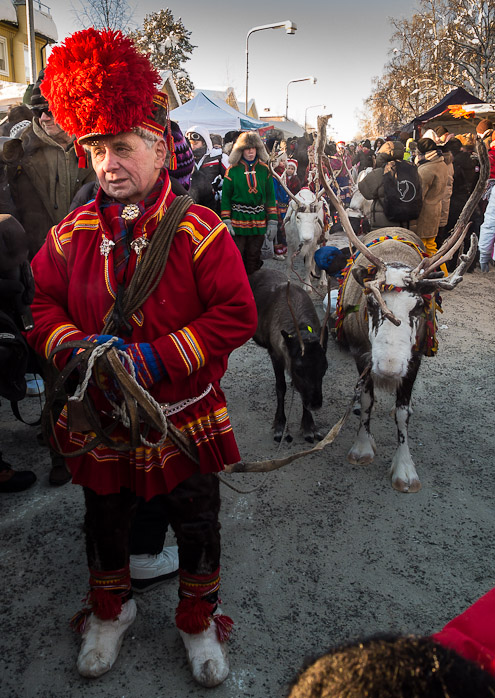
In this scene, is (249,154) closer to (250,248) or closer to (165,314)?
(250,248)

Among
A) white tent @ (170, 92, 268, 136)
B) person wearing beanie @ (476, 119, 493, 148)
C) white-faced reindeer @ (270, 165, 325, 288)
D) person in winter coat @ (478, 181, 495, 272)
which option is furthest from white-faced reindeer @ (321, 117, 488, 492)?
white tent @ (170, 92, 268, 136)

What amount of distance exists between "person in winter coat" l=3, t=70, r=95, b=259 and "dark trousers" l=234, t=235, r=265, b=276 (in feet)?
12.4

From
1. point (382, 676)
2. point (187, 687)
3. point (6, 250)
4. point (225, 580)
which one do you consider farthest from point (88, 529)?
point (382, 676)

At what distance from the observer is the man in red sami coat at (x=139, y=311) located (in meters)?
1.81

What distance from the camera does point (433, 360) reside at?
6.19m

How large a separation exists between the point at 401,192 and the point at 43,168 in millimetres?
4516

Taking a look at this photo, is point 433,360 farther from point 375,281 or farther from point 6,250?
point 6,250

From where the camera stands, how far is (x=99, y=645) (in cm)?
223

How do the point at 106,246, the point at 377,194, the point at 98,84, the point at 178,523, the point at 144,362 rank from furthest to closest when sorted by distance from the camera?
1. the point at 377,194
2. the point at 178,523
3. the point at 106,246
4. the point at 144,362
5. the point at 98,84

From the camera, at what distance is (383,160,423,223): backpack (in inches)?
260

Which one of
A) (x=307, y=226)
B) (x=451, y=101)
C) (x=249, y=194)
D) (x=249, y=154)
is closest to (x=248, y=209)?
(x=249, y=194)

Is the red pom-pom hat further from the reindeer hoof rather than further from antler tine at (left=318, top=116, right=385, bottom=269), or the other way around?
the reindeer hoof

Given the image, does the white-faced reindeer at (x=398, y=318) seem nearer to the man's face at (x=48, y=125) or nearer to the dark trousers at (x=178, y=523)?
the dark trousers at (x=178, y=523)

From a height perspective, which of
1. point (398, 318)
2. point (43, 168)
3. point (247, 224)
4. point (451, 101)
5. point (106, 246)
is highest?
Answer: point (451, 101)
